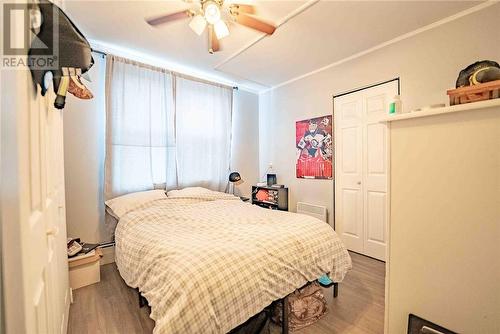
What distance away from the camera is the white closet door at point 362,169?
275 centimetres

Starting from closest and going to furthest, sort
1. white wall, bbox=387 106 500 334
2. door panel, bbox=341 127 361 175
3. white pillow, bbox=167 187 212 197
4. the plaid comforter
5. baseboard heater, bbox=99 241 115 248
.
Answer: white wall, bbox=387 106 500 334 → the plaid comforter → baseboard heater, bbox=99 241 115 248 → white pillow, bbox=167 187 212 197 → door panel, bbox=341 127 361 175

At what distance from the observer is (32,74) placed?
77 centimetres

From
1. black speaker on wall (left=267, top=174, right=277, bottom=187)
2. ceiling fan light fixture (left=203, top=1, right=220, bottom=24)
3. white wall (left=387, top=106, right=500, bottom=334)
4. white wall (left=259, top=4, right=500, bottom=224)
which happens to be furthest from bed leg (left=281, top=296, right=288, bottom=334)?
black speaker on wall (left=267, top=174, right=277, bottom=187)

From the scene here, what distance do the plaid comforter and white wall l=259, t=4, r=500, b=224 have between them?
5.86 feet

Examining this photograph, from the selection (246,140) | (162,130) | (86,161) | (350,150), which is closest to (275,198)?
(246,140)

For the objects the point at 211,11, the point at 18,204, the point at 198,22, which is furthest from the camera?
the point at 198,22

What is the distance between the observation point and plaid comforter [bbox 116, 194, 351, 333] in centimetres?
111

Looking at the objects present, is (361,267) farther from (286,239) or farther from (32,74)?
(32,74)

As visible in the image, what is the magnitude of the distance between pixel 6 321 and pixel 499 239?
5.91ft

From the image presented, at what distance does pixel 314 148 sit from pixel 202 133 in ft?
6.03

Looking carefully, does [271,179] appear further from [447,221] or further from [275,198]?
[447,221]

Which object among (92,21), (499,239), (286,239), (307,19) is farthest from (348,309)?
(92,21)

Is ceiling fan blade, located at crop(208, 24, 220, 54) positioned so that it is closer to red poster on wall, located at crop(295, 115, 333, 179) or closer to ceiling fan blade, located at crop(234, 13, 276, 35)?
ceiling fan blade, located at crop(234, 13, 276, 35)

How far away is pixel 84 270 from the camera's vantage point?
85.6 inches
